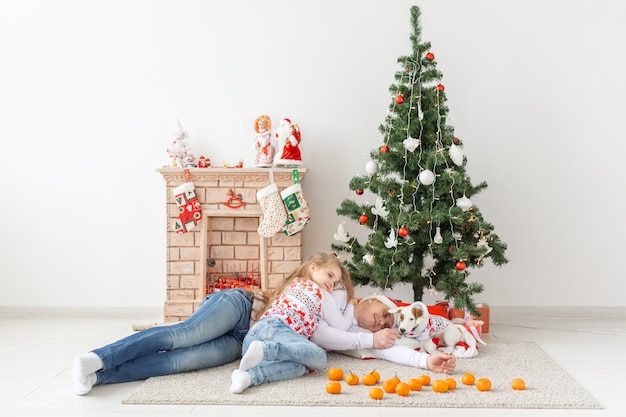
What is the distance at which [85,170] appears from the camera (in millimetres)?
4250

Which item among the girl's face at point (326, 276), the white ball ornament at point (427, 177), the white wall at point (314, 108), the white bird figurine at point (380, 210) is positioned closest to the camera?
the girl's face at point (326, 276)

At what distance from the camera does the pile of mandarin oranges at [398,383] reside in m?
2.47

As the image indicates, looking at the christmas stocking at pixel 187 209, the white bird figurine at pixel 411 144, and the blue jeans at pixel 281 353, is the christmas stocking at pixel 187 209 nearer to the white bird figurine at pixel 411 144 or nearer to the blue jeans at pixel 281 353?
the white bird figurine at pixel 411 144

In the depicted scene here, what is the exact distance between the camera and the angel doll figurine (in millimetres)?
4020

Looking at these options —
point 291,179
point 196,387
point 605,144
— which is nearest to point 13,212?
point 291,179

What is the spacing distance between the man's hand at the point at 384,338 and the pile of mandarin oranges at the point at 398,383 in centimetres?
24

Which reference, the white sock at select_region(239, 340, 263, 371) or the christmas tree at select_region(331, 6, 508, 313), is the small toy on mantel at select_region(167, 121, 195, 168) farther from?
the white sock at select_region(239, 340, 263, 371)

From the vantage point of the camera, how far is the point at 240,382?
8.21 feet

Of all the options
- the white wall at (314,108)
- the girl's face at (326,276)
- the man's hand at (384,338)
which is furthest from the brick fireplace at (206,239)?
the man's hand at (384,338)

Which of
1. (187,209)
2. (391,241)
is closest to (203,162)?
(187,209)

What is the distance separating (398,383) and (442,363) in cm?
31

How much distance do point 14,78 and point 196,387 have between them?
255 cm

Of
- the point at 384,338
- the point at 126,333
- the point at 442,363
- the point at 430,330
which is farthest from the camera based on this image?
the point at 126,333

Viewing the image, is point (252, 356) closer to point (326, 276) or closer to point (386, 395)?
point (386, 395)
